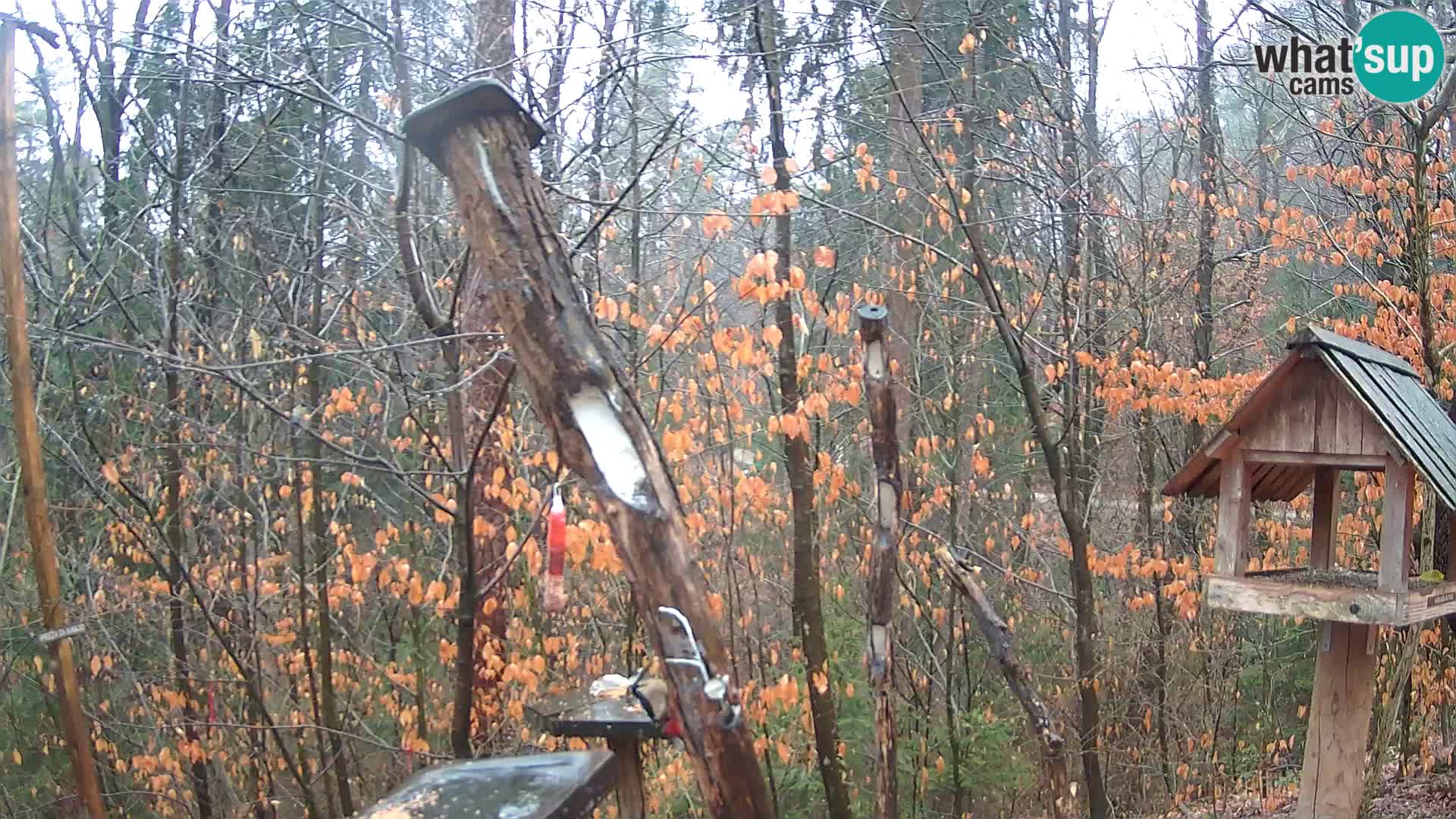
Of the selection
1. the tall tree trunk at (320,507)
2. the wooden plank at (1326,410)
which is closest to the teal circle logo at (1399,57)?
the wooden plank at (1326,410)

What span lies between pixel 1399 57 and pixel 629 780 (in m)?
5.56

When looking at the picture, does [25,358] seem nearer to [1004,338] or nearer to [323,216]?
[323,216]

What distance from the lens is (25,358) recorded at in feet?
13.0

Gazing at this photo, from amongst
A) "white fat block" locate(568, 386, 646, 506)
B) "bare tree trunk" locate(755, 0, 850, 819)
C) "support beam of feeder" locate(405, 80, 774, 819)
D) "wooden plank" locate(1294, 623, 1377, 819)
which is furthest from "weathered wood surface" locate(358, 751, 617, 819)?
"bare tree trunk" locate(755, 0, 850, 819)

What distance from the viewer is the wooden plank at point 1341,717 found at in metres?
3.79

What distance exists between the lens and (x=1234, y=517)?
3734mm

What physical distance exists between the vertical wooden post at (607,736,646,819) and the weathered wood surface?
2.63ft

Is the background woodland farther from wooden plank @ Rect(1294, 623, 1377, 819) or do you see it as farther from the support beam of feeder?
the support beam of feeder

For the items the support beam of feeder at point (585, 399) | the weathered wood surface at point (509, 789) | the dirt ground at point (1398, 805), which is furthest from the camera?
the dirt ground at point (1398, 805)

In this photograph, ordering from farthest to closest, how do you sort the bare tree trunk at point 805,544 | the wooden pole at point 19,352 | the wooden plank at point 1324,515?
1. the bare tree trunk at point 805,544
2. the wooden plank at point 1324,515
3. the wooden pole at point 19,352

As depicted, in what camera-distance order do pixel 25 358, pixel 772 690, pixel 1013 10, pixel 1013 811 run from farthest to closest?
pixel 1013 10 < pixel 1013 811 < pixel 772 690 < pixel 25 358

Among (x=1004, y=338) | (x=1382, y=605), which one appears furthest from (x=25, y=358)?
(x=1382, y=605)

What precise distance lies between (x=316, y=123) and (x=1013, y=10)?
19.2 feet

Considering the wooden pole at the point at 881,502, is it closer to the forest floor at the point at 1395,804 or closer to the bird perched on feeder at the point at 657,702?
the bird perched on feeder at the point at 657,702
